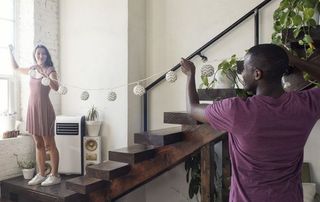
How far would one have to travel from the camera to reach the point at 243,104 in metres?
1.12

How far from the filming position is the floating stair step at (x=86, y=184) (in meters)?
2.19

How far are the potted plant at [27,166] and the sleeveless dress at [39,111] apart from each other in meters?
A: 0.51

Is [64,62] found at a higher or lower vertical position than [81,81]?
higher

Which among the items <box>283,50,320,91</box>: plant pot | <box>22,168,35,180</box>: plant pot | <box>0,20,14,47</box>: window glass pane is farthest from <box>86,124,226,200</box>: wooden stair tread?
<box>0,20,14,47</box>: window glass pane

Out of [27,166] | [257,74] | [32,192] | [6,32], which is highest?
[6,32]

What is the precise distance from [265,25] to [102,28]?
166 centimetres

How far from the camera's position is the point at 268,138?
1.12 metres

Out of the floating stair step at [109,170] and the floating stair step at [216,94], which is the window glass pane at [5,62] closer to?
the floating stair step at [109,170]

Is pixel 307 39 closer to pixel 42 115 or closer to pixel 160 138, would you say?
pixel 160 138

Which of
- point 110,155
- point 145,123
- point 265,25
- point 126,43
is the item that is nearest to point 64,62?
point 126,43

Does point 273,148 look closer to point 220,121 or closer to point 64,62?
point 220,121

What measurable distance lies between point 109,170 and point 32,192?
3.35 ft

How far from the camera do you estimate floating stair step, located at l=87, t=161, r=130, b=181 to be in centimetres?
217

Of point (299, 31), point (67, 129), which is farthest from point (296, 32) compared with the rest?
point (67, 129)
